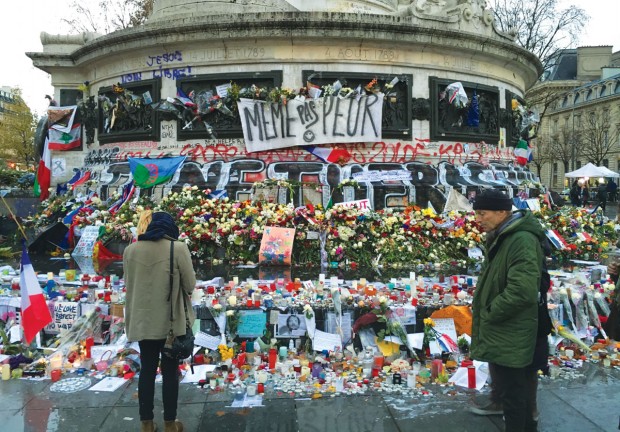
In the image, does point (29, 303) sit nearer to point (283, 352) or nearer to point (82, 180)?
point (283, 352)

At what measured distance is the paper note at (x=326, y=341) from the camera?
18.7 ft

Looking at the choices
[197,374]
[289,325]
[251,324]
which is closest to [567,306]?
[289,325]

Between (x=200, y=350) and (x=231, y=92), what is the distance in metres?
7.18

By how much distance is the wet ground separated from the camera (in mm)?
4215

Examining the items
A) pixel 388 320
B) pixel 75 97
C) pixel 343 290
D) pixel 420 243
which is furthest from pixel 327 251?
pixel 75 97

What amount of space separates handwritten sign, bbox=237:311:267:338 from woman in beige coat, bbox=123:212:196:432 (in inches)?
70.2

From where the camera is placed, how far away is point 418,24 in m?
11.9

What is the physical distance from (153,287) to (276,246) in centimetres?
515

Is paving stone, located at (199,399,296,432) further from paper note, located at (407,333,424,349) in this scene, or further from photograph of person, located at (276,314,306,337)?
paper note, located at (407,333,424,349)

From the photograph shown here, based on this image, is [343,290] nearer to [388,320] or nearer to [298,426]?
[388,320]

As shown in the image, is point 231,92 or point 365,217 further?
point 231,92

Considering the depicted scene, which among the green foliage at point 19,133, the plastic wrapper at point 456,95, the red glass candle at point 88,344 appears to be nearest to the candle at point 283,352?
the red glass candle at point 88,344

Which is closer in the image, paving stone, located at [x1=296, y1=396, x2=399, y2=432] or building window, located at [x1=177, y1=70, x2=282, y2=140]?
paving stone, located at [x1=296, y1=396, x2=399, y2=432]

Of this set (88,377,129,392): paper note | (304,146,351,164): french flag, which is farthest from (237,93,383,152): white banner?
(88,377,129,392): paper note
